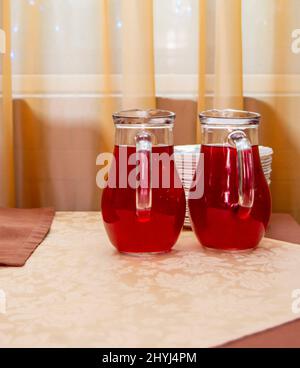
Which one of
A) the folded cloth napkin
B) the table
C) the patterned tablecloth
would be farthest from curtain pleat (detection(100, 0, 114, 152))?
the table

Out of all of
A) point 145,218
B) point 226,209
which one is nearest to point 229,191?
point 226,209

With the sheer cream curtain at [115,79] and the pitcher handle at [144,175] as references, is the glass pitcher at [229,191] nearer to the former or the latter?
the pitcher handle at [144,175]

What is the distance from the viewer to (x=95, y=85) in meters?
1.58

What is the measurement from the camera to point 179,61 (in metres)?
1.58

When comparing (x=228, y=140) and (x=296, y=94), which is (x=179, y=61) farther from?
(x=228, y=140)

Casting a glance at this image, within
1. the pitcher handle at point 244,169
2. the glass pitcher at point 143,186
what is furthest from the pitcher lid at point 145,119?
the pitcher handle at point 244,169

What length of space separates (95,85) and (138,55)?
14 cm

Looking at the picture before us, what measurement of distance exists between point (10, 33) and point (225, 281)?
0.95m

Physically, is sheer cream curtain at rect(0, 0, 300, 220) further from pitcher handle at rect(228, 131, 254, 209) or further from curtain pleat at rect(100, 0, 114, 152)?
pitcher handle at rect(228, 131, 254, 209)

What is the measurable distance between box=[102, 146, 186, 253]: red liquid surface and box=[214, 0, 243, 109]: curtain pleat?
1.87 ft

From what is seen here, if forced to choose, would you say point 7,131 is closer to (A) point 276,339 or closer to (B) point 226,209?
(B) point 226,209

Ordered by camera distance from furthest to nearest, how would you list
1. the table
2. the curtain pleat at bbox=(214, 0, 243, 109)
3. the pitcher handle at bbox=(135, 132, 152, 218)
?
the curtain pleat at bbox=(214, 0, 243, 109) < the pitcher handle at bbox=(135, 132, 152, 218) < the table

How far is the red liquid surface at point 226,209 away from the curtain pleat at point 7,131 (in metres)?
0.68

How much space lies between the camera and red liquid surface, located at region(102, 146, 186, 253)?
950mm
